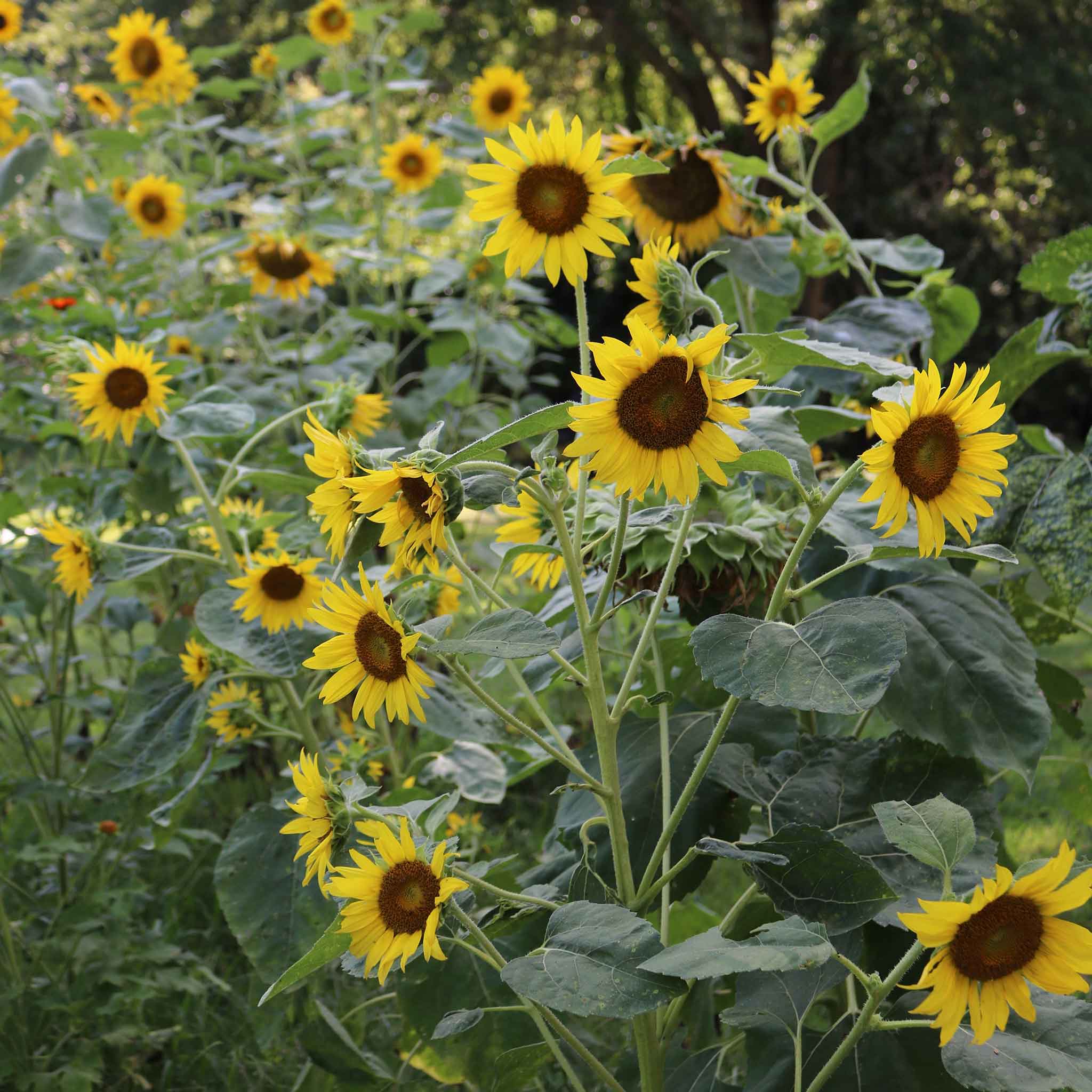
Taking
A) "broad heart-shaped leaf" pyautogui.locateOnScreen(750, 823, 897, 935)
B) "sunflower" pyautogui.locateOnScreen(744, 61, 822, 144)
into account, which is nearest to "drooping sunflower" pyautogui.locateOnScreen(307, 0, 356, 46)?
"sunflower" pyautogui.locateOnScreen(744, 61, 822, 144)

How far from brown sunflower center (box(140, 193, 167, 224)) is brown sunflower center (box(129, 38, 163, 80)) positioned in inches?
16.9

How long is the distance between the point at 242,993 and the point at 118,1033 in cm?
32

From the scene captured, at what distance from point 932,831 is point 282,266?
1.83m

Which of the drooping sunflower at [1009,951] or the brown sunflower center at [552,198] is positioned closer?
the drooping sunflower at [1009,951]

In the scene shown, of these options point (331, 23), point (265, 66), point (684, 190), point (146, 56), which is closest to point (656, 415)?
point (684, 190)

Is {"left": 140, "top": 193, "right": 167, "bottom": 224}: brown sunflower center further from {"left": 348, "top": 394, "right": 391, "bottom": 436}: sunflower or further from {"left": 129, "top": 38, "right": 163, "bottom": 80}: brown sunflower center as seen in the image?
{"left": 348, "top": 394, "right": 391, "bottom": 436}: sunflower

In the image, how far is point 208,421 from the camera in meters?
1.39

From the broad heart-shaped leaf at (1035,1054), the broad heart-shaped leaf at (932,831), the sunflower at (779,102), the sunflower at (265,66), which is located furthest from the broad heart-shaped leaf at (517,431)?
the sunflower at (265,66)

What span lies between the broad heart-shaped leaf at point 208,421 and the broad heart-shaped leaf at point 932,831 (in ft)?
2.96

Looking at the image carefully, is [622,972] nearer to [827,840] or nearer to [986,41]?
[827,840]

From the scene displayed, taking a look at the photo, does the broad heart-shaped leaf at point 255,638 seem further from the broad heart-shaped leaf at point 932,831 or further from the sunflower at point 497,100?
the sunflower at point 497,100

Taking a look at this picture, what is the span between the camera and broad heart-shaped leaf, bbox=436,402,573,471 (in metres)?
0.75

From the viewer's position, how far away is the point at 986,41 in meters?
6.80

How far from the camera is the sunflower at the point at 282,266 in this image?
2230 millimetres
